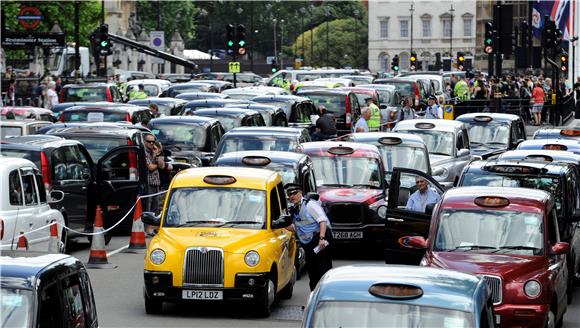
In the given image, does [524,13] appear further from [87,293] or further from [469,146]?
[87,293]

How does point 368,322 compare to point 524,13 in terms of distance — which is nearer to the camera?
point 368,322

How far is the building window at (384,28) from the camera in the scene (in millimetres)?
185250

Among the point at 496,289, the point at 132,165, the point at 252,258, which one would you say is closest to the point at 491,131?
the point at 132,165

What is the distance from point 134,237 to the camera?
21.6m

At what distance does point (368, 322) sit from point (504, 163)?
10129 mm

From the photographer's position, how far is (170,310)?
16031 mm

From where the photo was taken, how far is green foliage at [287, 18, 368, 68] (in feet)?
555

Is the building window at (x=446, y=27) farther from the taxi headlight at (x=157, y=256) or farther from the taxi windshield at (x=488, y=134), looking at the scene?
the taxi headlight at (x=157, y=256)

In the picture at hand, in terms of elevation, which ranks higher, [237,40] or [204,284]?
[237,40]

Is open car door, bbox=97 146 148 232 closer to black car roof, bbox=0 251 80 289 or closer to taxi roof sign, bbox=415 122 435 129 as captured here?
taxi roof sign, bbox=415 122 435 129

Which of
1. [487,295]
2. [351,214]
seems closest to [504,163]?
[351,214]

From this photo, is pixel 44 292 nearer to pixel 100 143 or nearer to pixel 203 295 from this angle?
pixel 203 295

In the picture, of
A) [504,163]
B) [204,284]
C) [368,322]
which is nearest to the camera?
[368,322]

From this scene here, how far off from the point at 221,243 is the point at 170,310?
3.74 ft
